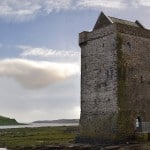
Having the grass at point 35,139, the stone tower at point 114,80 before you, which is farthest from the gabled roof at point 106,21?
the grass at point 35,139

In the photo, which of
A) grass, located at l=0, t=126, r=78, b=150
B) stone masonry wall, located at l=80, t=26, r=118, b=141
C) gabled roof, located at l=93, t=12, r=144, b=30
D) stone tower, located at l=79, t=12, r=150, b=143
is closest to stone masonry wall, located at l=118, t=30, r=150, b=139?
stone tower, located at l=79, t=12, r=150, b=143

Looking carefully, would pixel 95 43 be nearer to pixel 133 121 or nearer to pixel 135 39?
pixel 135 39

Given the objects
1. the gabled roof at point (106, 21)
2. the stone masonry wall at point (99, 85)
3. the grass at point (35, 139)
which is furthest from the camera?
the grass at point (35, 139)

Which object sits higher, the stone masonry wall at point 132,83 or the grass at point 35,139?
the stone masonry wall at point 132,83

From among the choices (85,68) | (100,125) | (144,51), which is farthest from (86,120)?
(144,51)

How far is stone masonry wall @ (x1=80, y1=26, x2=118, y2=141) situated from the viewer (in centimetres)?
4822

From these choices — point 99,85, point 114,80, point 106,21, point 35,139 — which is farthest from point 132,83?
point 35,139

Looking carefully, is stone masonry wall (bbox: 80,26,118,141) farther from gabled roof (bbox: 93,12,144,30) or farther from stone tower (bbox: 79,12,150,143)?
gabled roof (bbox: 93,12,144,30)

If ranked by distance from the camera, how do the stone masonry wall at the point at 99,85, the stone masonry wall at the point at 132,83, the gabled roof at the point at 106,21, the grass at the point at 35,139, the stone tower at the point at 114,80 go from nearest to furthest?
the stone masonry wall at the point at 132,83 < the stone tower at the point at 114,80 < the stone masonry wall at the point at 99,85 < the gabled roof at the point at 106,21 < the grass at the point at 35,139

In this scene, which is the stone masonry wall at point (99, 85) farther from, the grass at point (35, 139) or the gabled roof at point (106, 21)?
the grass at point (35, 139)

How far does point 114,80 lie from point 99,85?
9.59 ft

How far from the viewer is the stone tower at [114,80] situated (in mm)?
47688

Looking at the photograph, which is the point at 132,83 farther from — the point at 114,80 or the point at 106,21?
the point at 106,21

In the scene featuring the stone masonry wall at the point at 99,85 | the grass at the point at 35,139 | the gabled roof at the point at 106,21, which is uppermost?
the gabled roof at the point at 106,21
